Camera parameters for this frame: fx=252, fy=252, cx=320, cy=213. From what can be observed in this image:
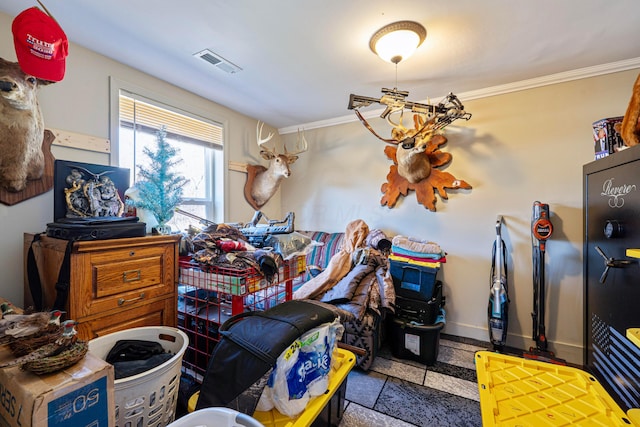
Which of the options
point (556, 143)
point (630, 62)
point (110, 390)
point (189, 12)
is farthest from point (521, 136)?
point (110, 390)

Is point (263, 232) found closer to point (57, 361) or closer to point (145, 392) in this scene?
point (145, 392)

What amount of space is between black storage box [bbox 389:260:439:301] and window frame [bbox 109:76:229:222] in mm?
1970

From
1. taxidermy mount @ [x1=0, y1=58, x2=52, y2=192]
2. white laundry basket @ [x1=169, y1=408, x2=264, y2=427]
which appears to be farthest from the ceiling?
white laundry basket @ [x1=169, y1=408, x2=264, y2=427]

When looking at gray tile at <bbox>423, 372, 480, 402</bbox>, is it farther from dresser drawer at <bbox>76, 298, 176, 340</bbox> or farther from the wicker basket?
the wicker basket

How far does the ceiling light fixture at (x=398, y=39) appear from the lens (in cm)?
160

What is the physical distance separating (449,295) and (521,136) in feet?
5.66

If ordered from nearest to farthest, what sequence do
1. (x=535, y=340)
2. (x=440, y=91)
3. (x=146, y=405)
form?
(x=146, y=405)
(x=535, y=340)
(x=440, y=91)

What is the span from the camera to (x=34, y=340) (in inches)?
33.2

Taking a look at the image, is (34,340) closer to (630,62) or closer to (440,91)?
(440,91)

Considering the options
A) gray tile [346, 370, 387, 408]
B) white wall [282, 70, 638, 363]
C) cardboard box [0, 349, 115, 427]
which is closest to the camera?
cardboard box [0, 349, 115, 427]

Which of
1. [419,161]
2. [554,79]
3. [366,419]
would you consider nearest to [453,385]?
[366,419]

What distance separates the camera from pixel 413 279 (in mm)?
2334

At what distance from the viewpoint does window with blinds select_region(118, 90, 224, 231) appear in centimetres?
208

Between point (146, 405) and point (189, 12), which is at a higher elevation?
point (189, 12)
